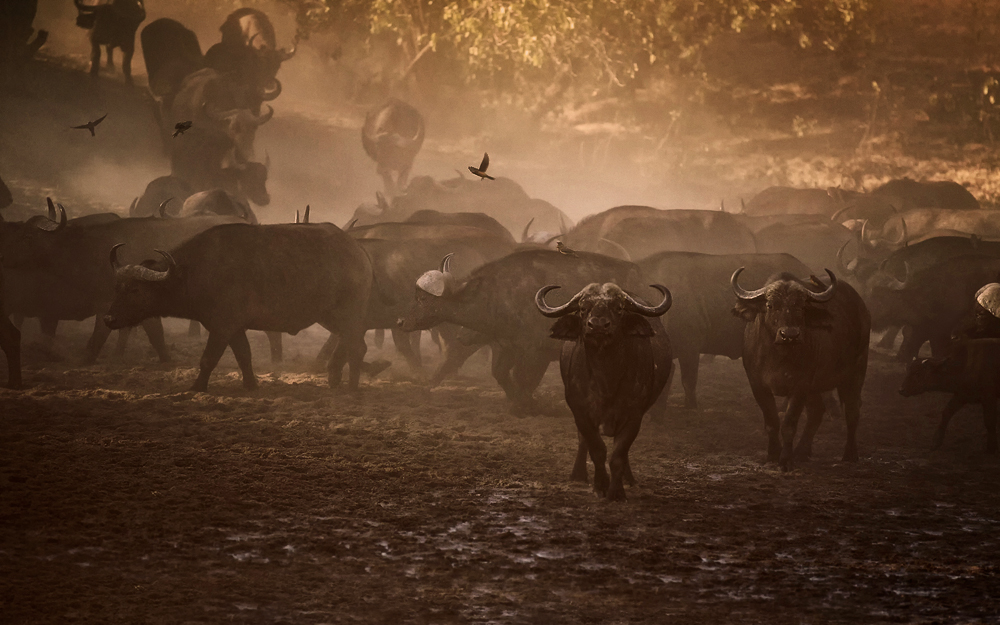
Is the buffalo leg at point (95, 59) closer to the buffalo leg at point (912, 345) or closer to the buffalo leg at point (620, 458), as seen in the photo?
the buffalo leg at point (912, 345)

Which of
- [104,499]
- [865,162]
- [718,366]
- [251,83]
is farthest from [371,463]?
[865,162]

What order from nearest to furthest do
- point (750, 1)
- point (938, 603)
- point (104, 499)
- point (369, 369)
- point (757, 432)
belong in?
point (938, 603)
point (104, 499)
point (757, 432)
point (369, 369)
point (750, 1)

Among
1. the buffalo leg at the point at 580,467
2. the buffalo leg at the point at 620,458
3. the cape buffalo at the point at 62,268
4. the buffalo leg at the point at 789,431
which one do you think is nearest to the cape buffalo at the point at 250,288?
the cape buffalo at the point at 62,268

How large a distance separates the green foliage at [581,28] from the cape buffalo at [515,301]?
19187mm

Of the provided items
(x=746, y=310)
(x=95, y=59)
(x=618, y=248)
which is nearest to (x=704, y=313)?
(x=746, y=310)

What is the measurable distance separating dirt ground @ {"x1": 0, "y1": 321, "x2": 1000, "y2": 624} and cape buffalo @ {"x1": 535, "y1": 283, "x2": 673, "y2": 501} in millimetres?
475

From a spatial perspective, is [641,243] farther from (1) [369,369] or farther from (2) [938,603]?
(2) [938,603]

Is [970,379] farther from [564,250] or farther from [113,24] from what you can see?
[113,24]

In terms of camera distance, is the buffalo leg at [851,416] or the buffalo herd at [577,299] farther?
the buffalo leg at [851,416]

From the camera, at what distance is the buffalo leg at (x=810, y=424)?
1001 cm

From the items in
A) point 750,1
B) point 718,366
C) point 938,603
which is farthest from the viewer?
point 750,1

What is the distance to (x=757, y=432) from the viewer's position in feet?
37.4

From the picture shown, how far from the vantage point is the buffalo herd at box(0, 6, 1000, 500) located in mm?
8891

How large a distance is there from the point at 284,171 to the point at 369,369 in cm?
2048
